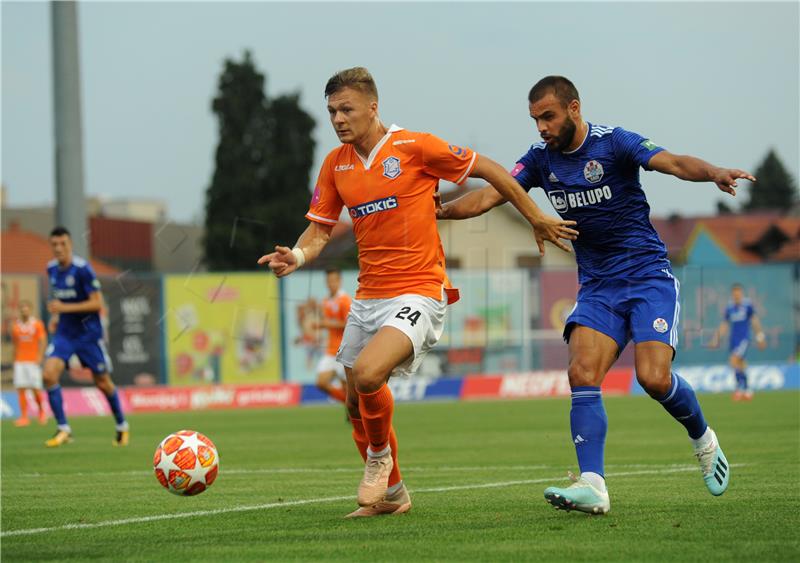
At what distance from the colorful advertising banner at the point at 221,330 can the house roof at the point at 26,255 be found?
53.7 ft

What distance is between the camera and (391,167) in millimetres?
7531

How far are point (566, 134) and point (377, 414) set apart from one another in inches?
79.9

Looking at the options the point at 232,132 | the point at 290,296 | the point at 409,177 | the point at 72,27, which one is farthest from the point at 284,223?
the point at 409,177

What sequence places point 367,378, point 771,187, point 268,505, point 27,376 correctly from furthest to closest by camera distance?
point 771,187 < point 27,376 < point 268,505 < point 367,378

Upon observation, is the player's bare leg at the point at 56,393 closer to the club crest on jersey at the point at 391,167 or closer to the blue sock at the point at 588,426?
the club crest on jersey at the point at 391,167

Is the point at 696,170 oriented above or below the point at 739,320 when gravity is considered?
above

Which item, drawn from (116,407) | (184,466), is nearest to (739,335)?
(116,407)

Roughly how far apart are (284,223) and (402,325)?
196 ft

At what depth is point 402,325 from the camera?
7324mm

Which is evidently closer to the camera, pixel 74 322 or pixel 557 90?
pixel 557 90

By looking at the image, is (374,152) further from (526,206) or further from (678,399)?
(678,399)

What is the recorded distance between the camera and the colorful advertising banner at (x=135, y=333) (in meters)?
34.1

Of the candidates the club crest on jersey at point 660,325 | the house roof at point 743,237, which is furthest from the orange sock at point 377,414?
the house roof at point 743,237

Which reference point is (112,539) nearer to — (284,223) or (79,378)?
(79,378)
